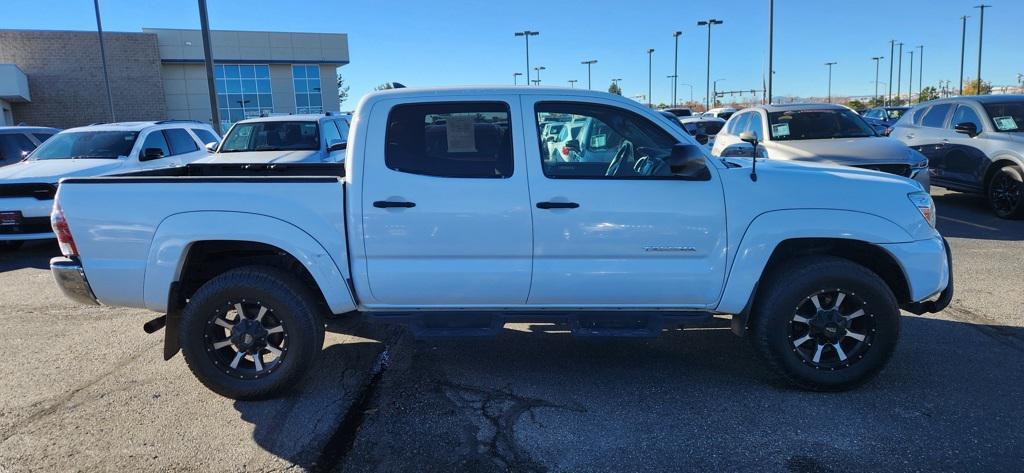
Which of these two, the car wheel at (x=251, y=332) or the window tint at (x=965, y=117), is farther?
the window tint at (x=965, y=117)

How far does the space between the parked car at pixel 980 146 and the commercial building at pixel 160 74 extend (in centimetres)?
4001

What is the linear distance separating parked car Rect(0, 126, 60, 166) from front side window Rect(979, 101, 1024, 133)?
52.3 ft

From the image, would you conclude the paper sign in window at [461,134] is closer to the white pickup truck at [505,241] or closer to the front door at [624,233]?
the white pickup truck at [505,241]

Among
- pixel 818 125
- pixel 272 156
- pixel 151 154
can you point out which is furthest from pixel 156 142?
pixel 818 125

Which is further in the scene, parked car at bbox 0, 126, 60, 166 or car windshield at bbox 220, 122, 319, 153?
parked car at bbox 0, 126, 60, 166

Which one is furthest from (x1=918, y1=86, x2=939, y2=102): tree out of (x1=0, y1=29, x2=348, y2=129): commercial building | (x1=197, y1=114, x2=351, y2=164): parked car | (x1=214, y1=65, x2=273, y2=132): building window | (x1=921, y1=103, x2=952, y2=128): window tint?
(x1=197, y1=114, x2=351, y2=164): parked car

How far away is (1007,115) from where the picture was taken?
10.2m

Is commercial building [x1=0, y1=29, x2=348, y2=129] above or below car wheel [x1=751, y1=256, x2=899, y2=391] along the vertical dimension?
above

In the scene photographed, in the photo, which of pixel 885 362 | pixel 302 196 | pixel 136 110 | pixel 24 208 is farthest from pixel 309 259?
pixel 136 110

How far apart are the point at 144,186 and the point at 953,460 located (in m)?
4.72

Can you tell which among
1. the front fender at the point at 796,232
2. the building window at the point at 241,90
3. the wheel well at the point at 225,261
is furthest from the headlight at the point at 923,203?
the building window at the point at 241,90

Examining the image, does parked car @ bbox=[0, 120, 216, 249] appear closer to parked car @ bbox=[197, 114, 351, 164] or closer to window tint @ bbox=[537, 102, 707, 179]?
parked car @ bbox=[197, 114, 351, 164]

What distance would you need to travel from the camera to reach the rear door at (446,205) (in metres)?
4.01

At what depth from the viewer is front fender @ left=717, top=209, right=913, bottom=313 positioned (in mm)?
4031
